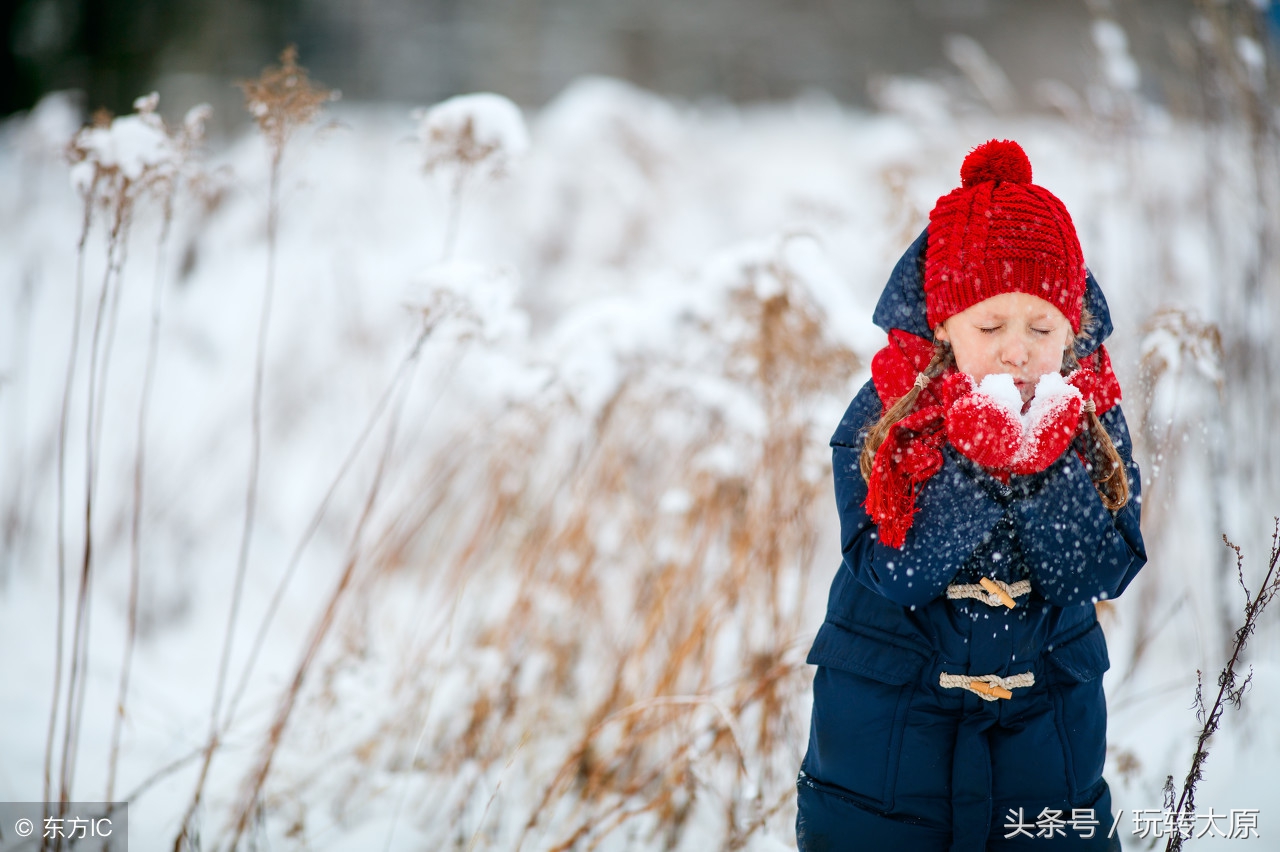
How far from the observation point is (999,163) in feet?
3.15

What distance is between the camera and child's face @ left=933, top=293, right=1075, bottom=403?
2.99 ft

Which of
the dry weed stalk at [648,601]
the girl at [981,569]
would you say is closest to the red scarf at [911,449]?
the girl at [981,569]

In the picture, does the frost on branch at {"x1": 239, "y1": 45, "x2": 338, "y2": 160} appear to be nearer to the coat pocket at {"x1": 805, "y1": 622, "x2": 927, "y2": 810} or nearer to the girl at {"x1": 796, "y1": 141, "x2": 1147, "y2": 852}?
the girl at {"x1": 796, "y1": 141, "x2": 1147, "y2": 852}

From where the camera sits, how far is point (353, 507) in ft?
9.41

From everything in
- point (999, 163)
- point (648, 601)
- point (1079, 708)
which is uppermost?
point (999, 163)

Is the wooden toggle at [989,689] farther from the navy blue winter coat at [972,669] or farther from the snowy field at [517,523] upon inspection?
the snowy field at [517,523]

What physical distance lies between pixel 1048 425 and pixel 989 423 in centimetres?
6

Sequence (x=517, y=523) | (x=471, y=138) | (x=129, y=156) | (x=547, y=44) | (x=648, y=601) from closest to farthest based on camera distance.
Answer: (x=129, y=156) → (x=471, y=138) → (x=648, y=601) → (x=517, y=523) → (x=547, y=44)

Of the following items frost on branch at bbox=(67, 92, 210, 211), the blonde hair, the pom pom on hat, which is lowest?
the blonde hair

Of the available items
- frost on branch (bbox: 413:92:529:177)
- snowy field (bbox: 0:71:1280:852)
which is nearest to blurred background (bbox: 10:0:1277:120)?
snowy field (bbox: 0:71:1280:852)

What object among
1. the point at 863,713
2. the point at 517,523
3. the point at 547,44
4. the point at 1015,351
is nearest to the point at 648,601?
the point at 517,523

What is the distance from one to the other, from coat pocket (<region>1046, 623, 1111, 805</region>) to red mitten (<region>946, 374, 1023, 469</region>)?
29 cm

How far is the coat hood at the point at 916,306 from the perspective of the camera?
3.28 ft

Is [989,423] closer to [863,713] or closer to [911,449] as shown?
[911,449]
